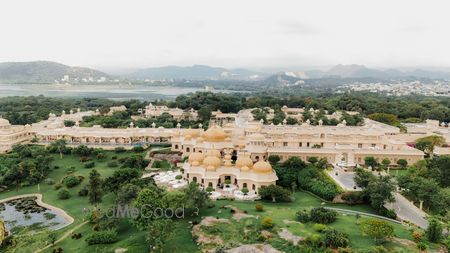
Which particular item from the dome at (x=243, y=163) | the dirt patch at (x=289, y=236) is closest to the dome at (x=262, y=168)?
the dome at (x=243, y=163)

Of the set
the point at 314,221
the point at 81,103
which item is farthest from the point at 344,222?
the point at 81,103

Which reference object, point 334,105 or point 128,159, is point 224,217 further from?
point 334,105

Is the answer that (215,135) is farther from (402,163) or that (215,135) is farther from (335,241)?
(335,241)

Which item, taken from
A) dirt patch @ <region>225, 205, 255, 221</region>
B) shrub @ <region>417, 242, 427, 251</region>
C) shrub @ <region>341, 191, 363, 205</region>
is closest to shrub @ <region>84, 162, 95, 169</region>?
dirt patch @ <region>225, 205, 255, 221</region>

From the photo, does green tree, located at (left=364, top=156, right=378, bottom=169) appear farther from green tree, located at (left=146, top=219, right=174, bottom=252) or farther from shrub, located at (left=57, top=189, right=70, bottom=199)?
shrub, located at (left=57, top=189, right=70, bottom=199)

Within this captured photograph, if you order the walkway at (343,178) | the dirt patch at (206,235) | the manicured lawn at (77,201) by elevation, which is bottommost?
the manicured lawn at (77,201)

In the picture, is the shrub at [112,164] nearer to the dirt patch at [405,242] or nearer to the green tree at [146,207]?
the green tree at [146,207]
